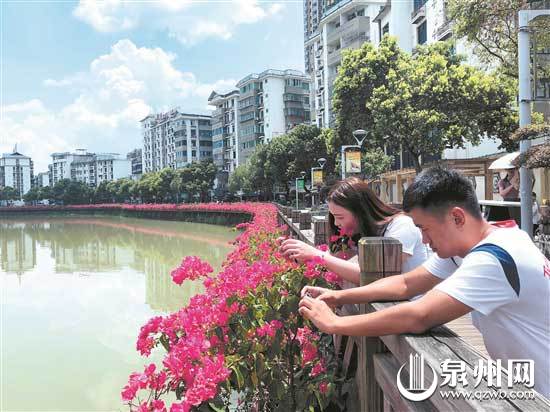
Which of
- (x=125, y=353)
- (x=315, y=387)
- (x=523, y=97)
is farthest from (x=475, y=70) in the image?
(x=315, y=387)

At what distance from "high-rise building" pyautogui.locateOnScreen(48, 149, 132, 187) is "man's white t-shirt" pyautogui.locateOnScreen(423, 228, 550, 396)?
11641cm

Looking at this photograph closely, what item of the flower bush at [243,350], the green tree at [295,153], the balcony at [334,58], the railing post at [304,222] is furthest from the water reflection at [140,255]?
the balcony at [334,58]

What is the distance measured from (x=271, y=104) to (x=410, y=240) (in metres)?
A: 56.0

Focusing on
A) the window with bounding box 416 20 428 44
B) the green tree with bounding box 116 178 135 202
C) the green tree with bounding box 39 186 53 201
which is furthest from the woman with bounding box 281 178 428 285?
the green tree with bounding box 39 186 53 201

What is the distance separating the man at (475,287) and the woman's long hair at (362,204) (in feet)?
2.92

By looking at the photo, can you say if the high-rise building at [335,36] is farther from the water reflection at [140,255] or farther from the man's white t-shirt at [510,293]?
the man's white t-shirt at [510,293]

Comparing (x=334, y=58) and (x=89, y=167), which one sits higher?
(x=334, y=58)

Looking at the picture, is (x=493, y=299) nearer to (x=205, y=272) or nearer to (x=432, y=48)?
(x=205, y=272)

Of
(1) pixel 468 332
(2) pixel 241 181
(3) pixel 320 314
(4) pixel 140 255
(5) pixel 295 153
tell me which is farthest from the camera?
(2) pixel 241 181

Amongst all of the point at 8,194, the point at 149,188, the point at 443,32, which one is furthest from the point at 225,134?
the point at 8,194

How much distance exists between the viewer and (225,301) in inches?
82.9

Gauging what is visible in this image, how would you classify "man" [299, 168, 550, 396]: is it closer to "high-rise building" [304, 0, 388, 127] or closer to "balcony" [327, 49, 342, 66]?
"high-rise building" [304, 0, 388, 127]

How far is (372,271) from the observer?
1.69 m

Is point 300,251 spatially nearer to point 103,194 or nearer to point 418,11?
point 418,11
